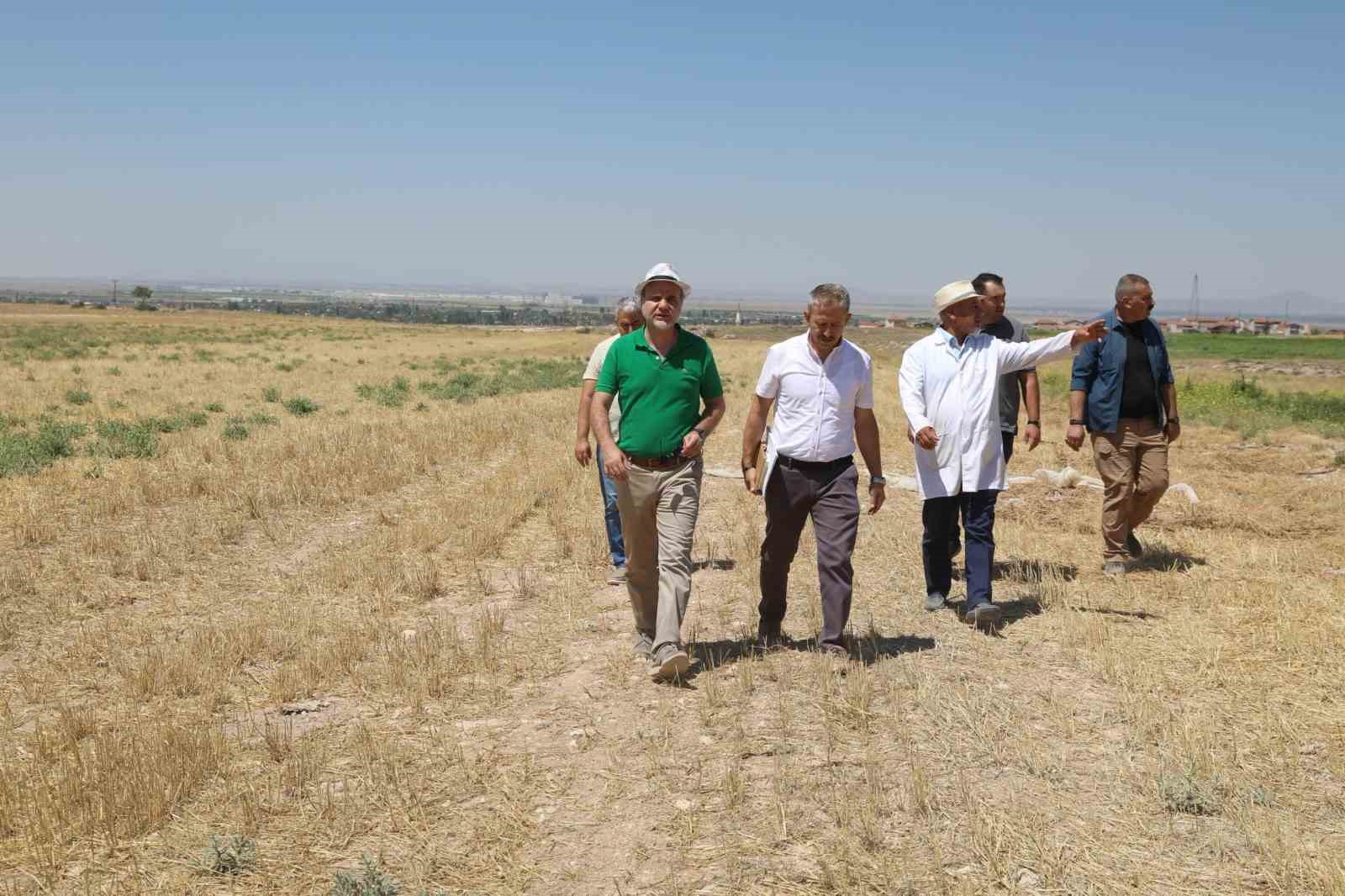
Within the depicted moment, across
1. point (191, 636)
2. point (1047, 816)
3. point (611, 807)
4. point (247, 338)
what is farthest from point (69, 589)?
point (247, 338)

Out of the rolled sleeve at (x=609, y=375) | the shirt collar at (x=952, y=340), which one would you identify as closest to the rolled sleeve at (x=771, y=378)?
the rolled sleeve at (x=609, y=375)

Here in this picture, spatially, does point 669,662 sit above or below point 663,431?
below

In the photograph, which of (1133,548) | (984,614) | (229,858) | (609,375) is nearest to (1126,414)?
(1133,548)

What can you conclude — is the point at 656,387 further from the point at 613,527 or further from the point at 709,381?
the point at 613,527

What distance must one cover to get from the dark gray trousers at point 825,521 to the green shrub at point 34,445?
33.3 feet

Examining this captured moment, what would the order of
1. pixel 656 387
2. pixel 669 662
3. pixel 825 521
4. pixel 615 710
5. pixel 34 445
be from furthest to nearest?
1. pixel 34 445
2. pixel 825 521
3. pixel 656 387
4. pixel 669 662
5. pixel 615 710

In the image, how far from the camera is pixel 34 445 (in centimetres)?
1456

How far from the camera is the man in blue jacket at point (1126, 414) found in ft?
27.5

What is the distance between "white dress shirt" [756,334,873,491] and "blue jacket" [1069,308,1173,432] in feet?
9.32

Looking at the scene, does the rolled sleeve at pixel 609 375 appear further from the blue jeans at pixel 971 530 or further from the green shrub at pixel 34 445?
the green shrub at pixel 34 445

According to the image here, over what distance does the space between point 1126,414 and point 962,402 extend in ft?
7.09

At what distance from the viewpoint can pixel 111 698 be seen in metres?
6.10

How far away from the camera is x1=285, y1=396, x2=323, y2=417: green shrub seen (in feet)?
70.2

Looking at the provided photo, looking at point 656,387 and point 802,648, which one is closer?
point 656,387
